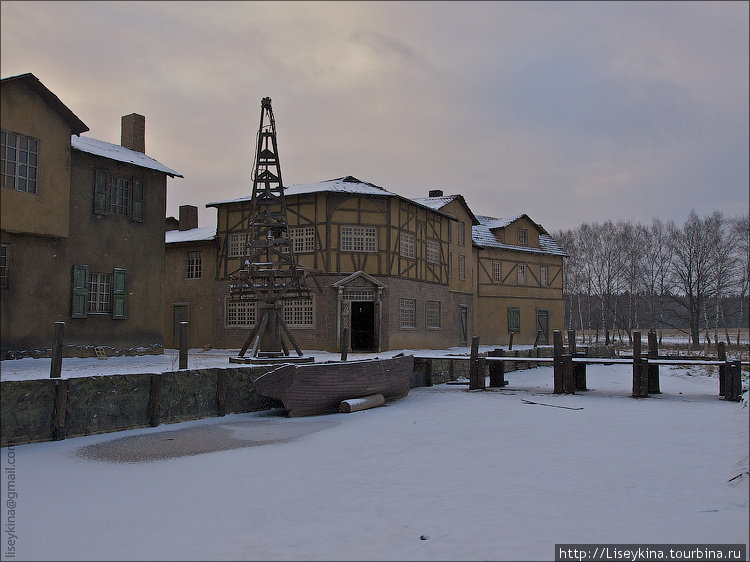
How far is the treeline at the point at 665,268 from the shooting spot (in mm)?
43062

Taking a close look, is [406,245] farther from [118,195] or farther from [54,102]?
[54,102]

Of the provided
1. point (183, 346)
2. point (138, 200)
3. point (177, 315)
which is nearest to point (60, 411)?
point (183, 346)

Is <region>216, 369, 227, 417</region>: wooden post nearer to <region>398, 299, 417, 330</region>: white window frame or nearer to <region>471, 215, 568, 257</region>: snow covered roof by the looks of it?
<region>398, 299, 417, 330</region>: white window frame

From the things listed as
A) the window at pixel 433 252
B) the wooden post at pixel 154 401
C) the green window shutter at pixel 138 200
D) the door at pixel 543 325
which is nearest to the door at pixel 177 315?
the green window shutter at pixel 138 200

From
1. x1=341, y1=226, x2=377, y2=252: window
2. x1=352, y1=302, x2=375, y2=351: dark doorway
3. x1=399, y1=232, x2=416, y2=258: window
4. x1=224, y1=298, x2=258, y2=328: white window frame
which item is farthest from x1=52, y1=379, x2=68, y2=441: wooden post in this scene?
x1=399, y1=232, x2=416, y2=258: window

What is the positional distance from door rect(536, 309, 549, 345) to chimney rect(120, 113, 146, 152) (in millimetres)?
26280

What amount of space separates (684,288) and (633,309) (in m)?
6.83

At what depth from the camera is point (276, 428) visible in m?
14.1

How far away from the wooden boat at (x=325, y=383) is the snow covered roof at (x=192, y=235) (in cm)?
1545

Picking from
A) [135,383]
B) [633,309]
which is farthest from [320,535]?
[633,309]

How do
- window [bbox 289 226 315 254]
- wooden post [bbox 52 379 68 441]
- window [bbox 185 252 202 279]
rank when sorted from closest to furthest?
1. wooden post [bbox 52 379 68 441]
2. window [bbox 289 226 315 254]
3. window [bbox 185 252 202 279]

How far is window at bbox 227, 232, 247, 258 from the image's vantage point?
29531 millimetres

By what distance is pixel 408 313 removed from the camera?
29.7m

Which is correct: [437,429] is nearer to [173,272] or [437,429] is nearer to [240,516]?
[240,516]
